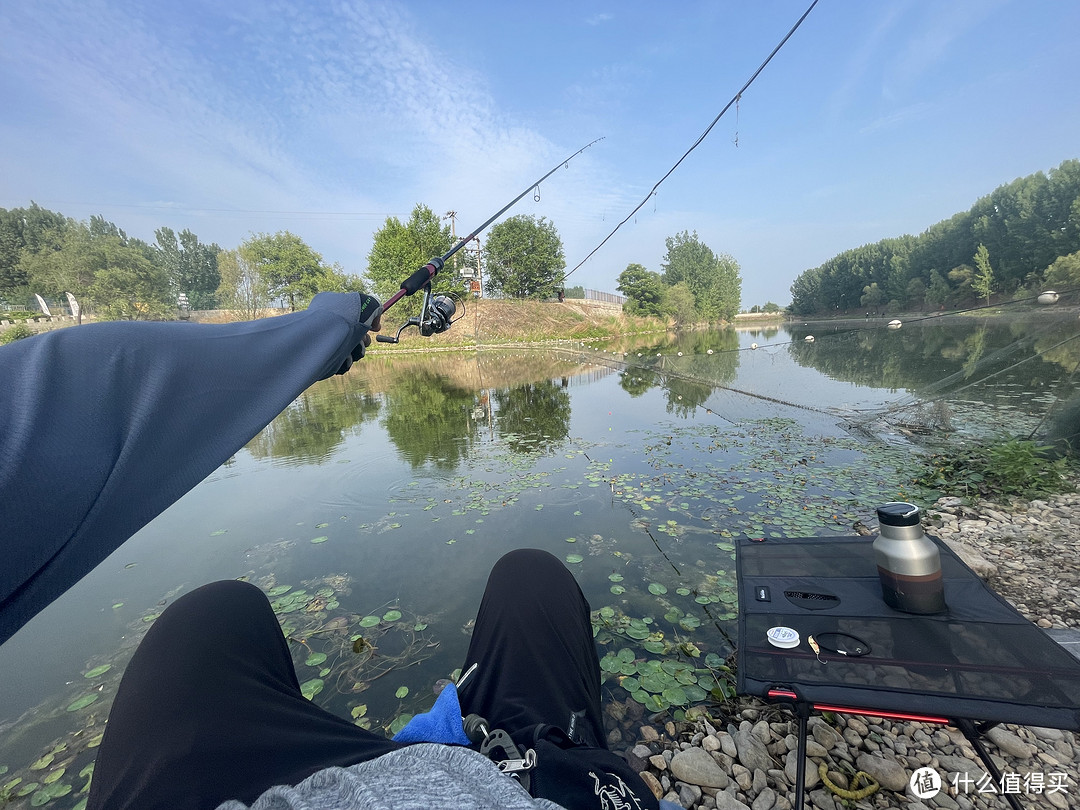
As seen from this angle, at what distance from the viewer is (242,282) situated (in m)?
35.6

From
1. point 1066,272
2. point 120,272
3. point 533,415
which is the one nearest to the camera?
point 533,415

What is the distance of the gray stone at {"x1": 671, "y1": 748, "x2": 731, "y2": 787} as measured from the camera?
5.32 ft

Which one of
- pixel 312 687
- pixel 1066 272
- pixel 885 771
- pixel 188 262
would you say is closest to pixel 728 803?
pixel 885 771

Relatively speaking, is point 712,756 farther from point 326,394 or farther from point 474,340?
point 474,340

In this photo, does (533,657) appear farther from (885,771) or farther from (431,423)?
(431,423)

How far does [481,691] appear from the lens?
1.21 m

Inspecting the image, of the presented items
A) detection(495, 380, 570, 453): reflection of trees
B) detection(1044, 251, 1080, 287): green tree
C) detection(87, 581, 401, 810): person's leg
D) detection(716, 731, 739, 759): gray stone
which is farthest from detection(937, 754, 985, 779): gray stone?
detection(1044, 251, 1080, 287): green tree

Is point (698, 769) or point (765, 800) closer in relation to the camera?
point (765, 800)

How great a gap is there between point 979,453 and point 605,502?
4290 mm

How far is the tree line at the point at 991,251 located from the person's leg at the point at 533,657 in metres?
25.3

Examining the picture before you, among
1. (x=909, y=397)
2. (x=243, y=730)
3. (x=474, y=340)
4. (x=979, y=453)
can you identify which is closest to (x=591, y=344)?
(x=474, y=340)

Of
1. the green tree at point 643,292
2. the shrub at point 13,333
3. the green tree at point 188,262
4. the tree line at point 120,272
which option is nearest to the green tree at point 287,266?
the tree line at point 120,272

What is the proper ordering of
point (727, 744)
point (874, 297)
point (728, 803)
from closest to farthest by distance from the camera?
point (728, 803) → point (727, 744) → point (874, 297)

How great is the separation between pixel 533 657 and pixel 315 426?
8573 millimetres
